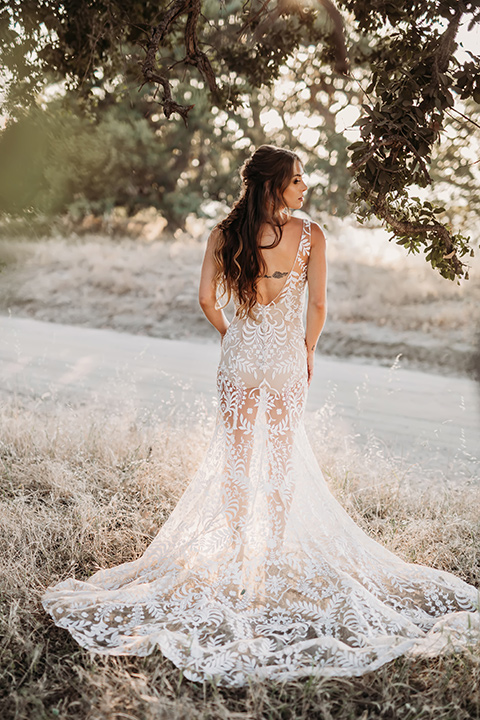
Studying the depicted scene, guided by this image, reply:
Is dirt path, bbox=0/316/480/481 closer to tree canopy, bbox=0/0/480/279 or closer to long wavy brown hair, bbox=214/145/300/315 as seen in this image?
long wavy brown hair, bbox=214/145/300/315

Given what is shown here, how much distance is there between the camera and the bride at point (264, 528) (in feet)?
8.89

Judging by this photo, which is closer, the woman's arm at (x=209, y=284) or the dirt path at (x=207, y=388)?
the woman's arm at (x=209, y=284)

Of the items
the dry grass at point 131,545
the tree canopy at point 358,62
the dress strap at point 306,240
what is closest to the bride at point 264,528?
the dress strap at point 306,240

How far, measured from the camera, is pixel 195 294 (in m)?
13.5

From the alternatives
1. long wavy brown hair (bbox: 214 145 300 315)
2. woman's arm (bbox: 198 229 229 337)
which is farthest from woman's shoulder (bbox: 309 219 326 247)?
woman's arm (bbox: 198 229 229 337)

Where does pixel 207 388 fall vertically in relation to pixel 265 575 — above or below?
above

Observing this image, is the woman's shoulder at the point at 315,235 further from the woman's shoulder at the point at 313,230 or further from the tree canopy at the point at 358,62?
the tree canopy at the point at 358,62

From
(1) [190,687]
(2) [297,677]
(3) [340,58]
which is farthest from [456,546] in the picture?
(3) [340,58]

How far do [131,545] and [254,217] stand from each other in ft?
6.71

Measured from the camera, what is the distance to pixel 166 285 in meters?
14.1

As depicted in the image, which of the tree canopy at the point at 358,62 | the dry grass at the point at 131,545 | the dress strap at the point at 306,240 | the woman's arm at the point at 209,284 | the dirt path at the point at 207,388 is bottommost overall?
the dry grass at the point at 131,545

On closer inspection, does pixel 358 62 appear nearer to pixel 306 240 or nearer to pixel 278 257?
pixel 306 240

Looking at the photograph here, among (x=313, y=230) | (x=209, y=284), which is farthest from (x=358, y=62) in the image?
(x=209, y=284)

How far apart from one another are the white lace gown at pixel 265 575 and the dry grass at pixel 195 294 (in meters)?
7.57
